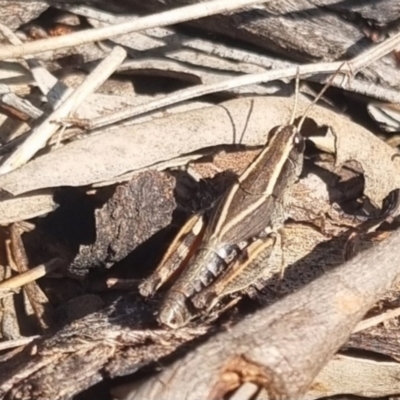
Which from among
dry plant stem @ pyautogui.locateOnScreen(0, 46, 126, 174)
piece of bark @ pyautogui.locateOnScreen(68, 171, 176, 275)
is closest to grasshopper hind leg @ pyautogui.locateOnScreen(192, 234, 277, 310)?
piece of bark @ pyautogui.locateOnScreen(68, 171, 176, 275)

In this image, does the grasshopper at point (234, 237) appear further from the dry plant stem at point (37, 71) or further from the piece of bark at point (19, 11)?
the piece of bark at point (19, 11)

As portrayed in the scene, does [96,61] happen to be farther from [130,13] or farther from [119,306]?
[119,306]

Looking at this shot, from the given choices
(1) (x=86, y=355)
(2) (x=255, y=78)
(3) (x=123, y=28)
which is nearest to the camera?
(1) (x=86, y=355)

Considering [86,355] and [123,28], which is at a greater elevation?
[123,28]

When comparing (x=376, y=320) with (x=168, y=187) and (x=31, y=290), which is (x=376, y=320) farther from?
(x=31, y=290)

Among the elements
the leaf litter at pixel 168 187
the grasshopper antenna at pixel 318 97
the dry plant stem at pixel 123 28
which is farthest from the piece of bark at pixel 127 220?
the grasshopper antenna at pixel 318 97

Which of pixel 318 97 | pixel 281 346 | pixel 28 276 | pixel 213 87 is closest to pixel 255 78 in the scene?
pixel 213 87

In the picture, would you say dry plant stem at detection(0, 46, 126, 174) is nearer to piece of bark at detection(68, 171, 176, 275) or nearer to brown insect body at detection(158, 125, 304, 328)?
piece of bark at detection(68, 171, 176, 275)

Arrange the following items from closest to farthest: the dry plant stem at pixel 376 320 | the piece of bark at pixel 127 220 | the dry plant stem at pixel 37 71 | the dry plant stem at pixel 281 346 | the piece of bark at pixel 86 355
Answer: the dry plant stem at pixel 281 346 → the piece of bark at pixel 86 355 → the dry plant stem at pixel 376 320 → the piece of bark at pixel 127 220 → the dry plant stem at pixel 37 71
